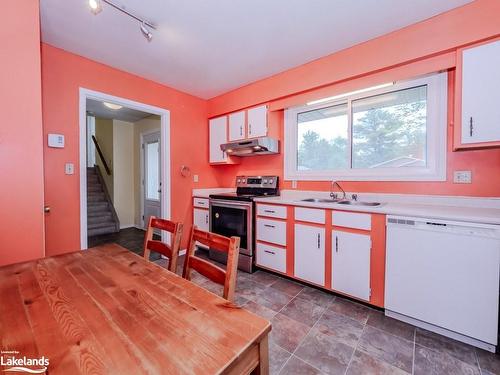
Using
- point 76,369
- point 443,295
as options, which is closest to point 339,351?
point 443,295

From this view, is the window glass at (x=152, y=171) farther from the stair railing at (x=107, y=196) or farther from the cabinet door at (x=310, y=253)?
the cabinet door at (x=310, y=253)

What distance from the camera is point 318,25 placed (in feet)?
6.31

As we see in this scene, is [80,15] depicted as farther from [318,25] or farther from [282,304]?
[282,304]

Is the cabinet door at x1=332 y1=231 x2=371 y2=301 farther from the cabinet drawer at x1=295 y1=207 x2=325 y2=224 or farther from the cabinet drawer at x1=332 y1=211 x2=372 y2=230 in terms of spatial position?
the cabinet drawer at x1=295 y1=207 x2=325 y2=224

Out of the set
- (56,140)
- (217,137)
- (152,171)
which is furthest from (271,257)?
(152,171)

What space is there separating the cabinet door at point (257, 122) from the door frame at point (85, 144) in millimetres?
1172

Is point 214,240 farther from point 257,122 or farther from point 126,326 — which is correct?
point 257,122

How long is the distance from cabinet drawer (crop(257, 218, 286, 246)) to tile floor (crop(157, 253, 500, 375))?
0.62 m

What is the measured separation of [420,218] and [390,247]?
32 cm

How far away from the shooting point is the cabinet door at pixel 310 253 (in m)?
2.18

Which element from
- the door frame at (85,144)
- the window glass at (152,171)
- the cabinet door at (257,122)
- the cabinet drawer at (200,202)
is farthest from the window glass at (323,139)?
the window glass at (152,171)

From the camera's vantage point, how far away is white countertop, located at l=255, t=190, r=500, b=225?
1501 millimetres

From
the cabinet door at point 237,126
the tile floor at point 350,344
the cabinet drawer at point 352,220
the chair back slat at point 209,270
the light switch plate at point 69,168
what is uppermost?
the cabinet door at point 237,126

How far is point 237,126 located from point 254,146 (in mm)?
555
